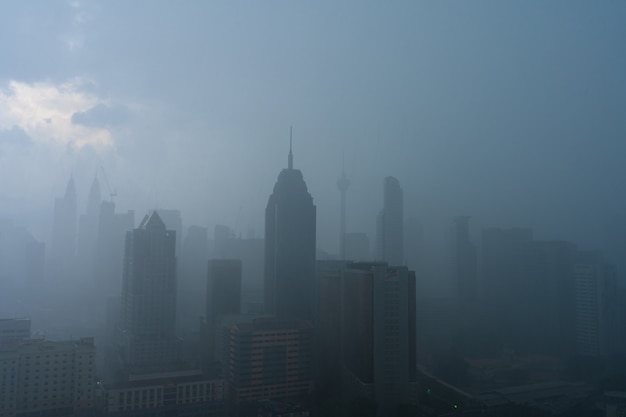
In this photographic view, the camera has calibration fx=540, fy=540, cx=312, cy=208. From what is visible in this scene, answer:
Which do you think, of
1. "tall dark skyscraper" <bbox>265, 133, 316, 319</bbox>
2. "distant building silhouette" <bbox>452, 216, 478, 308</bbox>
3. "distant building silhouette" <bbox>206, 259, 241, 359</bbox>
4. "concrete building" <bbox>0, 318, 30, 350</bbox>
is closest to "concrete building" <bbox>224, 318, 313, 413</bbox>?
"tall dark skyscraper" <bbox>265, 133, 316, 319</bbox>

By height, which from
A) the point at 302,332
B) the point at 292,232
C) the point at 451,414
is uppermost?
the point at 292,232

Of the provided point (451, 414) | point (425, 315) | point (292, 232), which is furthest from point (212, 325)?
point (451, 414)

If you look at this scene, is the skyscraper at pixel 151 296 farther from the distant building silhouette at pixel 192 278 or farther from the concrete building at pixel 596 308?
the concrete building at pixel 596 308

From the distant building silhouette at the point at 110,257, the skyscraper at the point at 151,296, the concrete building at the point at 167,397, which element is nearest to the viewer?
the concrete building at the point at 167,397

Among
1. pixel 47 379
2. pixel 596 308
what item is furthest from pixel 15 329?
pixel 596 308

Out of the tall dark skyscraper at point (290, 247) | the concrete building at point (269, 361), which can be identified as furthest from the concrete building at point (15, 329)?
the tall dark skyscraper at point (290, 247)

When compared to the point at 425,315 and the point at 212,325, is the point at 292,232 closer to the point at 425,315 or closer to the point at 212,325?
the point at 212,325
